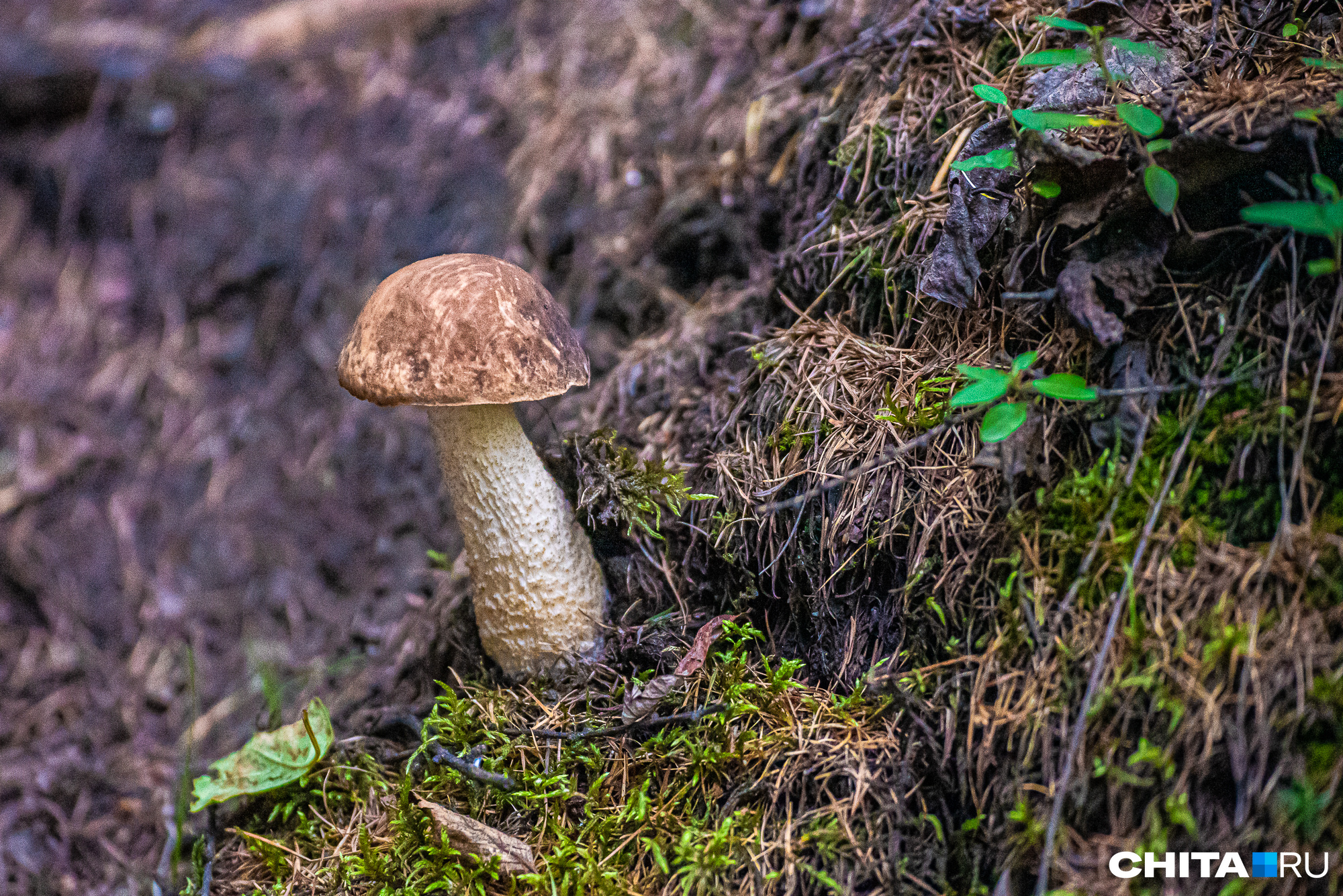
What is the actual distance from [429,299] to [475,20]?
3.92 meters

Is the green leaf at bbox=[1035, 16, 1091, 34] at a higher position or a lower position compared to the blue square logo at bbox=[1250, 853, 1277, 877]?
higher

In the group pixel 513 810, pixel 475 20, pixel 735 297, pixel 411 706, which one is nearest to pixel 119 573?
pixel 411 706

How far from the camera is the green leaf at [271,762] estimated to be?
8.09 ft

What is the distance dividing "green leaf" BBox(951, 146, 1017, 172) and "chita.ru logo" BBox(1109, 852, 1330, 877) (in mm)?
1652

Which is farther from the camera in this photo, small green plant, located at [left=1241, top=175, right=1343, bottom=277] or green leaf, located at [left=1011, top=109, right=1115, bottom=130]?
green leaf, located at [left=1011, top=109, right=1115, bottom=130]

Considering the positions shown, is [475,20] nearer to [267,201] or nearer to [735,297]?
[267,201]

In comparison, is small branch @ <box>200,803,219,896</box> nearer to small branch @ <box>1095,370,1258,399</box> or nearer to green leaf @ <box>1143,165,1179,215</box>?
small branch @ <box>1095,370,1258,399</box>

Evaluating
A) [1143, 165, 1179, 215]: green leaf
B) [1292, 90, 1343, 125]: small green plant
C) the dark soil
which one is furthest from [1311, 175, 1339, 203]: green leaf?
the dark soil

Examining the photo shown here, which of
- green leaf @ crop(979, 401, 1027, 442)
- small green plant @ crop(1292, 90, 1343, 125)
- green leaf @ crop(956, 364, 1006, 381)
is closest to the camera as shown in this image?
small green plant @ crop(1292, 90, 1343, 125)

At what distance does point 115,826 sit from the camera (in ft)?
10.3

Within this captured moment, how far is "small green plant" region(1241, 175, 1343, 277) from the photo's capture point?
1.51 metres

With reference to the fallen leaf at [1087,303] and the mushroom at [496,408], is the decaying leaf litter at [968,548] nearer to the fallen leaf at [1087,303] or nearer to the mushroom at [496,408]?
the fallen leaf at [1087,303]

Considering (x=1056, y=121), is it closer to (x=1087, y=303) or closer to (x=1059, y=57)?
(x=1059, y=57)

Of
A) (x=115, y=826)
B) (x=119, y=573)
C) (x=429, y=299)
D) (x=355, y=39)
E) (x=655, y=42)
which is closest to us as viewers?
(x=429, y=299)
